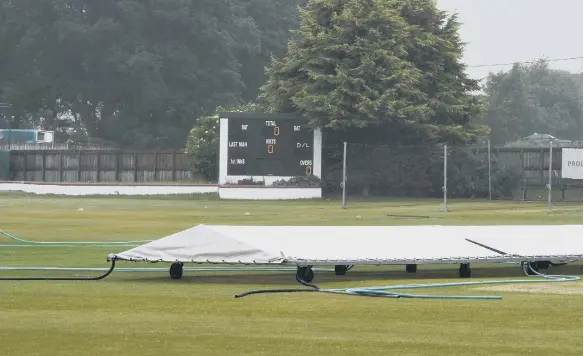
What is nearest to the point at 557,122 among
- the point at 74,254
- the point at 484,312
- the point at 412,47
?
the point at 412,47

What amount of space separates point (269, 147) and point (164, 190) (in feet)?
26.2

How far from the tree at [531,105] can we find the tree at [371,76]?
4141cm

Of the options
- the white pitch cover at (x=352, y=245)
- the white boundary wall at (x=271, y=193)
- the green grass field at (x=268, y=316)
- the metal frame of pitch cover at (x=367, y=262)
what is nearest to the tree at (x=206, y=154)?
the white boundary wall at (x=271, y=193)

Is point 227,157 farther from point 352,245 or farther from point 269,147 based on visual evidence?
point 352,245

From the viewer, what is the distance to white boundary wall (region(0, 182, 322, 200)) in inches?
2143

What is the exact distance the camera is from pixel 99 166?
67.3m

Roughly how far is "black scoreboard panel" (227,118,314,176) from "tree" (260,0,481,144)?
1.88 m

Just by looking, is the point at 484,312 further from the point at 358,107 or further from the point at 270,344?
the point at 358,107

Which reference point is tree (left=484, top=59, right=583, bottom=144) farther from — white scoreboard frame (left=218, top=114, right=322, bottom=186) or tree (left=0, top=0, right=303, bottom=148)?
white scoreboard frame (left=218, top=114, right=322, bottom=186)

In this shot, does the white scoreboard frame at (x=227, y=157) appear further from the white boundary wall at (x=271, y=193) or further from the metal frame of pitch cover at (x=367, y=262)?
the metal frame of pitch cover at (x=367, y=262)

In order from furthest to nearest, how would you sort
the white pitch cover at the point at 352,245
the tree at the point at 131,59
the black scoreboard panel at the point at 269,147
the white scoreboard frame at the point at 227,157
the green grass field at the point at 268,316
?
the tree at the point at 131,59 → the white scoreboard frame at the point at 227,157 → the black scoreboard panel at the point at 269,147 → the white pitch cover at the point at 352,245 → the green grass field at the point at 268,316

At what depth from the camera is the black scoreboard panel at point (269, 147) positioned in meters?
52.8

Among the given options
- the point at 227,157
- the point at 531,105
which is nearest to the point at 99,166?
the point at 227,157

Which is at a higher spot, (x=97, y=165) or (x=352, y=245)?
(x=97, y=165)
